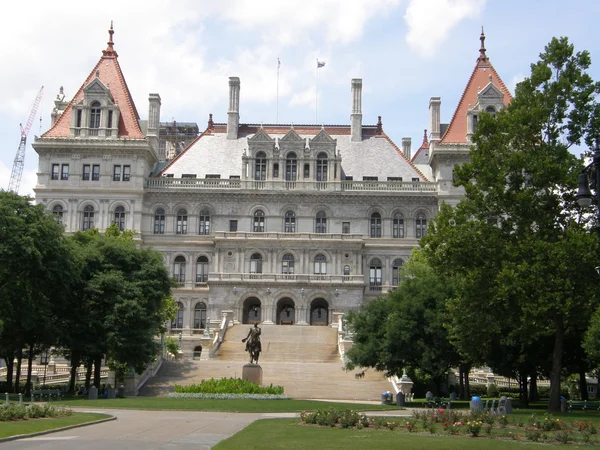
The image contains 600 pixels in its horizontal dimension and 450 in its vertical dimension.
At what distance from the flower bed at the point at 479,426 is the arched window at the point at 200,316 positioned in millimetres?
48138

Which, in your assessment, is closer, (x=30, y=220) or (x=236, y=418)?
(x=236, y=418)

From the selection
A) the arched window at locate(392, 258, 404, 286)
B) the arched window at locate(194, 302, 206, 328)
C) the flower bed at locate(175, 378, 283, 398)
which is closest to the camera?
the flower bed at locate(175, 378, 283, 398)

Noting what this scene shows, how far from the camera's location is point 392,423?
2644 cm

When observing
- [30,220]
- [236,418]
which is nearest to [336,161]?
[30,220]

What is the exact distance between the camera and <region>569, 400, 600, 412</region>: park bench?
4197cm

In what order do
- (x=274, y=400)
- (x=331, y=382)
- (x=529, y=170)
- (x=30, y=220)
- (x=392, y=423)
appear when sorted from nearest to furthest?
(x=392, y=423)
(x=529, y=170)
(x=274, y=400)
(x=30, y=220)
(x=331, y=382)

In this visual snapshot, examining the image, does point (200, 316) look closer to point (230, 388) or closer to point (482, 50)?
point (230, 388)

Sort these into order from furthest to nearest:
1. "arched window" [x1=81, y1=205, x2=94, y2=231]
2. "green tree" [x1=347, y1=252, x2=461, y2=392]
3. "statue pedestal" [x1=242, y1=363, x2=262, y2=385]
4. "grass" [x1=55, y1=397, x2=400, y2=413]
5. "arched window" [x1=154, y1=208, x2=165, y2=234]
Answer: "arched window" [x1=154, y1=208, x2=165, y2=234], "arched window" [x1=81, y1=205, x2=94, y2=231], "green tree" [x1=347, y1=252, x2=461, y2=392], "statue pedestal" [x1=242, y1=363, x2=262, y2=385], "grass" [x1=55, y1=397, x2=400, y2=413]

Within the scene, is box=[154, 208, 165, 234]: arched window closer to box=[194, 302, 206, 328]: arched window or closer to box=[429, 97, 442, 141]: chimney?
box=[194, 302, 206, 328]: arched window

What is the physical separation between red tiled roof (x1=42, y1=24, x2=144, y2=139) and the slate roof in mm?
5198

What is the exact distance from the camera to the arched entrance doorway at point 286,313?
249ft

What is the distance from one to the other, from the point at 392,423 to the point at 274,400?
14488 millimetres

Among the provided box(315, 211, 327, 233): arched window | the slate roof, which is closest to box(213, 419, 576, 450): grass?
box(315, 211, 327, 233): arched window

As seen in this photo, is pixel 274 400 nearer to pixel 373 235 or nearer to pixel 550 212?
pixel 550 212
